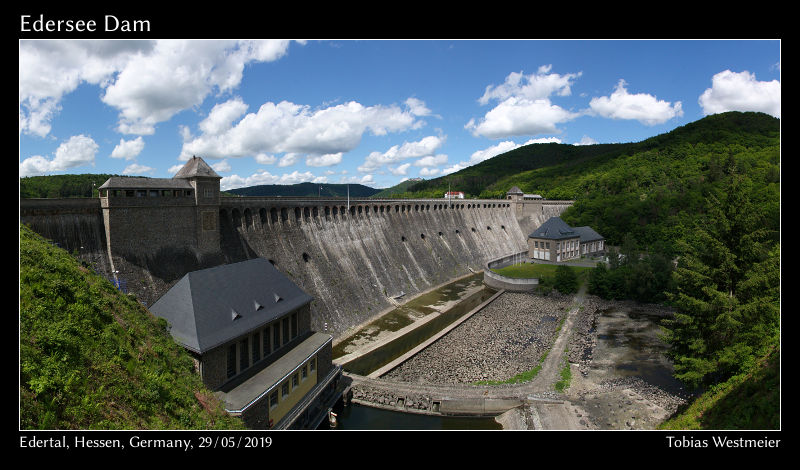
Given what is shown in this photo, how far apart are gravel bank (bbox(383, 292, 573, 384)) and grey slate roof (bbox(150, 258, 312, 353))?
11849 millimetres

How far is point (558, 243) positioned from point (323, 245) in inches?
1730

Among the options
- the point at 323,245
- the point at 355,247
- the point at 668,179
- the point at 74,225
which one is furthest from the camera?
the point at 668,179

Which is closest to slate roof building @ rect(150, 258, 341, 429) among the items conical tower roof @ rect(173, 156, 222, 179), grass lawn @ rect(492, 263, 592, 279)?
conical tower roof @ rect(173, 156, 222, 179)

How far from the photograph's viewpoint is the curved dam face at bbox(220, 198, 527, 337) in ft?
131

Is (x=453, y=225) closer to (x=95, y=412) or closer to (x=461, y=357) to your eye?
(x=461, y=357)

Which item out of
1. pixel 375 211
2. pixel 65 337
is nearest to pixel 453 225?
pixel 375 211

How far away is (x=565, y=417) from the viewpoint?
23.2 meters

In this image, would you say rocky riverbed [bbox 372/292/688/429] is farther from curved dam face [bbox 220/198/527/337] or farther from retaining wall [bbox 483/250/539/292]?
→ curved dam face [bbox 220/198/527/337]

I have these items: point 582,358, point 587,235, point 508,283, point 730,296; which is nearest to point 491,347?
point 582,358

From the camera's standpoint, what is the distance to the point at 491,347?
3519cm

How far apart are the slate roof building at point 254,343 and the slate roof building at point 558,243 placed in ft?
177

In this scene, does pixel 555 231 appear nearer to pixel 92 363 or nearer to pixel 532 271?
pixel 532 271

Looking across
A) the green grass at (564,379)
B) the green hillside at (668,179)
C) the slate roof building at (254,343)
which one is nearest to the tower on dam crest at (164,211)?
the slate roof building at (254,343)

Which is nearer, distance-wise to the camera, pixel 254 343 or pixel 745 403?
pixel 745 403
